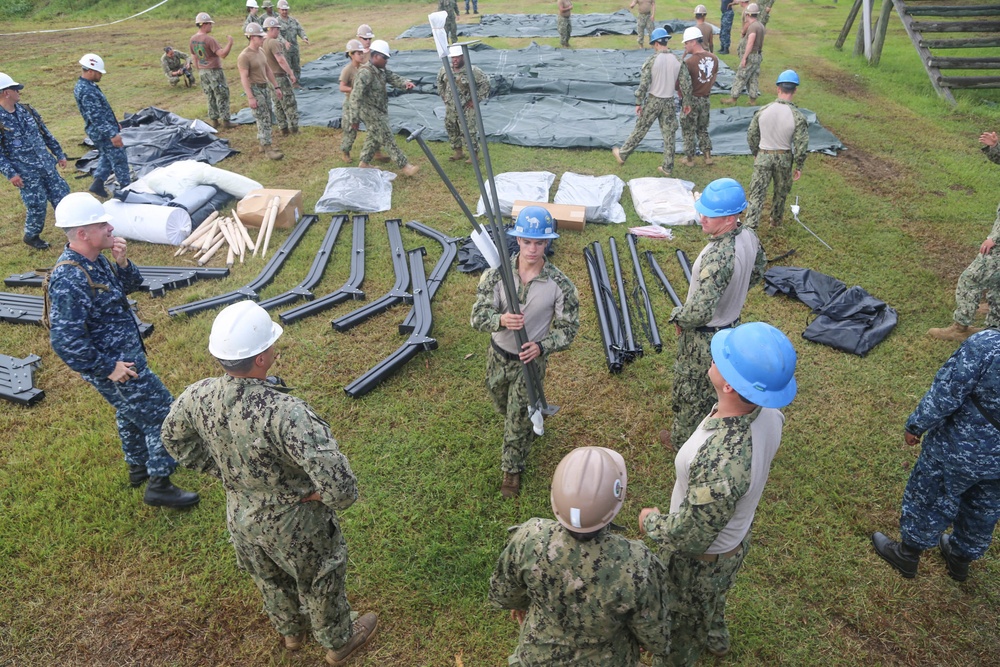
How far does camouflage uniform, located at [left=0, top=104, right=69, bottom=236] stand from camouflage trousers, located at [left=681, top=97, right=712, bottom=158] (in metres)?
10.6

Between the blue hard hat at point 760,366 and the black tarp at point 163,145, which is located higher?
the blue hard hat at point 760,366

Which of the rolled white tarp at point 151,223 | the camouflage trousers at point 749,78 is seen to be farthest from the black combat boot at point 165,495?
the camouflage trousers at point 749,78

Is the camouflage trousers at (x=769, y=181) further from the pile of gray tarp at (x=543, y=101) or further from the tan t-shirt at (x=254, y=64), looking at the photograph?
the tan t-shirt at (x=254, y=64)

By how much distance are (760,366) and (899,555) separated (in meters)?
2.95

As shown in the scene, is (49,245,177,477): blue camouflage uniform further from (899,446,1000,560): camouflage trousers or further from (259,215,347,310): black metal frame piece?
(899,446,1000,560): camouflage trousers

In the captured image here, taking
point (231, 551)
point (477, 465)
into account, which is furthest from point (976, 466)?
point (231, 551)

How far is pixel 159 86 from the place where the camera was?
54.8ft

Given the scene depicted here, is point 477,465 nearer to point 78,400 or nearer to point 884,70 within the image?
point 78,400

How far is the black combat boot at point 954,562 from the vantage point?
4.43 meters

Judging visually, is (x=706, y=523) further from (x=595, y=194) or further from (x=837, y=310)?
(x=595, y=194)

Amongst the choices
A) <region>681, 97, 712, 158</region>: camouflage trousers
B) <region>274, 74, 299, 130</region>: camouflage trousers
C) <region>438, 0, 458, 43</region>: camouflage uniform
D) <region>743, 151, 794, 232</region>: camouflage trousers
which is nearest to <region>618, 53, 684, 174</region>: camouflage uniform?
<region>681, 97, 712, 158</region>: camouflage trousers

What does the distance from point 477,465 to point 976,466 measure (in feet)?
12.4

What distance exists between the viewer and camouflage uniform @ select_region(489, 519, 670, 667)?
8.20 feet

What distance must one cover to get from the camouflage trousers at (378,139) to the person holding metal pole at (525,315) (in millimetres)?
7177
